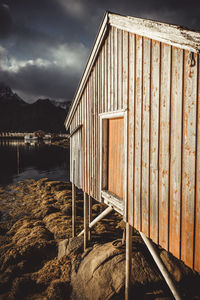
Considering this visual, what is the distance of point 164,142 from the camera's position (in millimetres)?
2973

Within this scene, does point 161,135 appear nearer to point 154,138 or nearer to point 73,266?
point 154,138

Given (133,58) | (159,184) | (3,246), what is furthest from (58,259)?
(133,58)

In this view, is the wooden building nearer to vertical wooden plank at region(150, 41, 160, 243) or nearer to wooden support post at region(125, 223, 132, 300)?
vertical wooden plank at region(150, 41, 160, 243)

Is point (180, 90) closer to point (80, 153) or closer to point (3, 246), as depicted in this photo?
point (80, 153)

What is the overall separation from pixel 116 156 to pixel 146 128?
4.89 ft

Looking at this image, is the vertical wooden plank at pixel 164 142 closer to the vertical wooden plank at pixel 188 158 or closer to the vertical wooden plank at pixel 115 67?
the vertical wooden plank at pixel 188 158

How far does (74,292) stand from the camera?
5773 mm

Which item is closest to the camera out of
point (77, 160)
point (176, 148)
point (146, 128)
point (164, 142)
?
point (176, 148)

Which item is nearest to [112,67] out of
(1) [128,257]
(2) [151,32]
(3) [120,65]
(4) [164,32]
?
(3) [120,65]

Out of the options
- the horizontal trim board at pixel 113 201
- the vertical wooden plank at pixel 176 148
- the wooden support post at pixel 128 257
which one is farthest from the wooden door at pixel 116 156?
the vertical wooden plank at pixel 176 148

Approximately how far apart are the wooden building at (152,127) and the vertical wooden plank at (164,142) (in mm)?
15

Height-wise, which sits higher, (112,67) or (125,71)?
(112,67)

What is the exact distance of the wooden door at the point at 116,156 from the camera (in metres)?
4.43

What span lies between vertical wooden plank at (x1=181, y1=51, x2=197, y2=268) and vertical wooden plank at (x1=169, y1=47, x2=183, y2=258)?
80 mm
